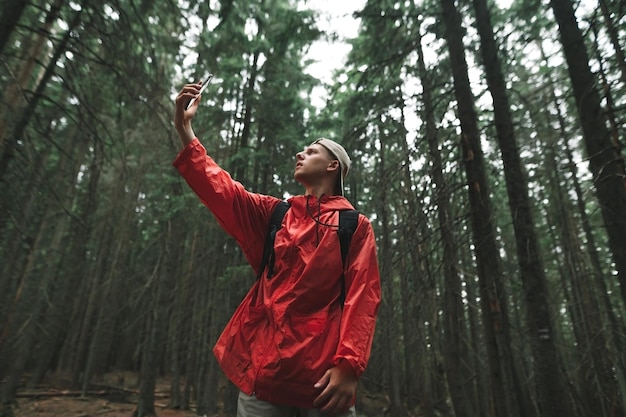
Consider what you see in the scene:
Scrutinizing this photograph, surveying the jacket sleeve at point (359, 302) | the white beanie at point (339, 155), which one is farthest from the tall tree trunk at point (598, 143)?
the jacket sleeve at point (359, 302)

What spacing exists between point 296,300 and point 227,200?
750 millimetres

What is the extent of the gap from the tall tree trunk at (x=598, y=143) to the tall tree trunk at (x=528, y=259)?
711 mm

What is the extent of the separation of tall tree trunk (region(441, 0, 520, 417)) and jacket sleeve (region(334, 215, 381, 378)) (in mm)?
2876

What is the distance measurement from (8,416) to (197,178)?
9833 mm

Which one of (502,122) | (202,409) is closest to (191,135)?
(502,122)

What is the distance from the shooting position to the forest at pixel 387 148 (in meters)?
4.38

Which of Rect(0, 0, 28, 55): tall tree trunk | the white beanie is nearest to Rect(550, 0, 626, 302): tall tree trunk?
the white beanie

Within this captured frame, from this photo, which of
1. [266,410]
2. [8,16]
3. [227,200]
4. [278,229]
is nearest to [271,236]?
[278,229]

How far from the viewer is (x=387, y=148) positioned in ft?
32.0

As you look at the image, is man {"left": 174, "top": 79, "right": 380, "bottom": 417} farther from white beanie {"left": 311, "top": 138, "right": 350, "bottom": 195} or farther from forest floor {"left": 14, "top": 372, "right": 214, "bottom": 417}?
forest floor {"left": 14, "top": 372, "right": 214, "bottom": 417}

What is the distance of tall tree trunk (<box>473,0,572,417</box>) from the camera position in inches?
151

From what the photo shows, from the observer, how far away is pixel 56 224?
14.3m

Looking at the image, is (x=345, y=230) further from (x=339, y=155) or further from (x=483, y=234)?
(x=483, y=234)

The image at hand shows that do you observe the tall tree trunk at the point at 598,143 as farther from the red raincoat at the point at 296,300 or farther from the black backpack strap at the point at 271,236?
the black backpack strap at the point at 271,236
